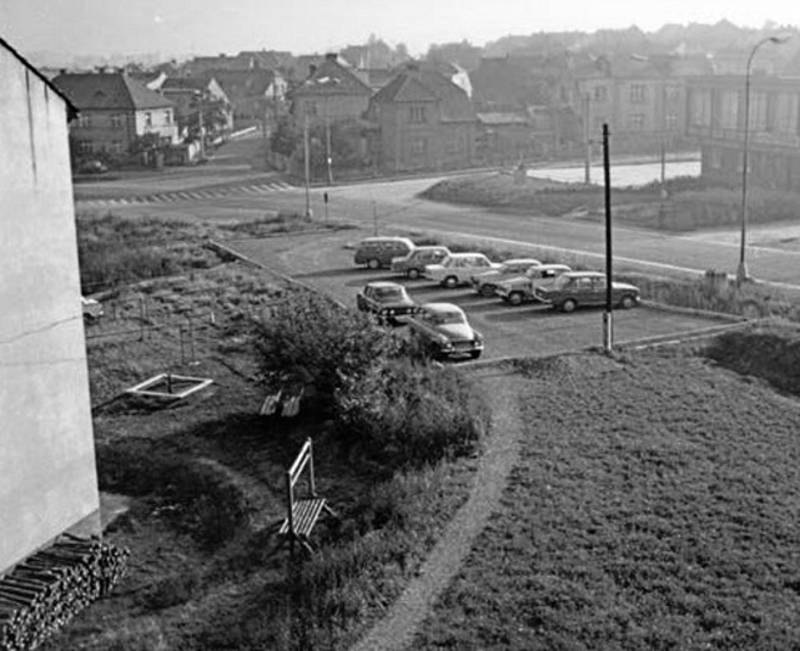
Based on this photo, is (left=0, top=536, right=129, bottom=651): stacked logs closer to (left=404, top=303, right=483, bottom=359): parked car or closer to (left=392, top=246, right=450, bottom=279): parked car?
(left=404, top=303, right=483, bottom=359): parked car

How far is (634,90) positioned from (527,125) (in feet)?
43.7

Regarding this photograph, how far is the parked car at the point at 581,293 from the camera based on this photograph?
29953 mm

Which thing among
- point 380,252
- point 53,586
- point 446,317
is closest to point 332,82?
point 380,252

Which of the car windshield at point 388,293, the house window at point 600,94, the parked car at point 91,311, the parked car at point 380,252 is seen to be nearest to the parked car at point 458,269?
the parked car at point 380,252

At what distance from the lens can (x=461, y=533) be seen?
15312mm

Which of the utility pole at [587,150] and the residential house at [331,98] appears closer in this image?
the utility pole at [587,150]

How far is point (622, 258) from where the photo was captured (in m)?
40.1

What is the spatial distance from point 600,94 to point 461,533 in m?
80.2

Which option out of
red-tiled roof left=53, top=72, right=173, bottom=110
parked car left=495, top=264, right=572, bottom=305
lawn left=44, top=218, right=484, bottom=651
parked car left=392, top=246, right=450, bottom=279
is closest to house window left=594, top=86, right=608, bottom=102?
red-tiled roof left=53, top=72, right=173, bottom=110

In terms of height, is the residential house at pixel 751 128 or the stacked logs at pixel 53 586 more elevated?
the residential house at pixel 751 128

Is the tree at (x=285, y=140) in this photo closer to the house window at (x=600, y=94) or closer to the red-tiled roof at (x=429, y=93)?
the red-tiled roof at (x=429, y=93)

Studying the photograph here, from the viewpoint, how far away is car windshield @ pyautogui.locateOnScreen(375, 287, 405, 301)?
2912cm

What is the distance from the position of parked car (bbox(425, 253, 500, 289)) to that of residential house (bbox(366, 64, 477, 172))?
133 ft

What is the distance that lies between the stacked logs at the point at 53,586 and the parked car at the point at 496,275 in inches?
709
